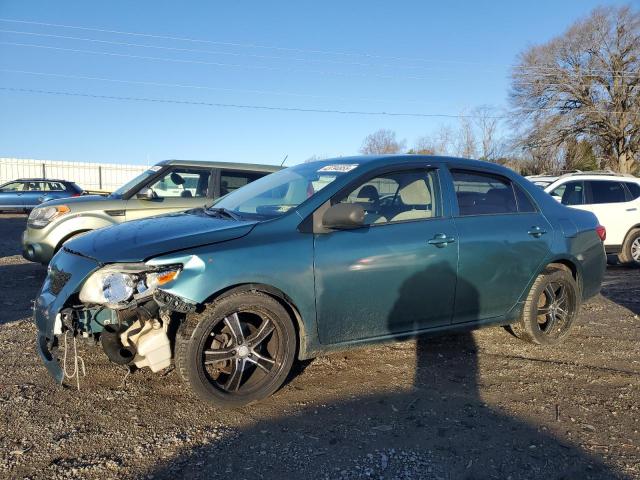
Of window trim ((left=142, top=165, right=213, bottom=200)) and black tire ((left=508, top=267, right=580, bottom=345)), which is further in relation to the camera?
window trim ((left=142, top=165, right=213, bottom=200))

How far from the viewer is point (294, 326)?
3703 mm

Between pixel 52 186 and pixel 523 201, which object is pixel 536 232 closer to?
pixel 523 201

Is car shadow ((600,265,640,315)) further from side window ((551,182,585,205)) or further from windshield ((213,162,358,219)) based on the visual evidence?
windshield ((213,162,358,219))

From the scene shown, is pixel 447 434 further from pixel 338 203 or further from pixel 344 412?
pixel 338 203

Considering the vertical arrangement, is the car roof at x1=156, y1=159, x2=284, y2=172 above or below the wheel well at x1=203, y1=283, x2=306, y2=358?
above

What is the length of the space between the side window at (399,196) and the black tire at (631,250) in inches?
307

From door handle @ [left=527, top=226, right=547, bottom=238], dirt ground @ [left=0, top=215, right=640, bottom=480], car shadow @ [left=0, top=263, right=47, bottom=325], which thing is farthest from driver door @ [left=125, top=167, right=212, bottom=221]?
door handle @ [left=527, top=226, right=547, bottom=238]

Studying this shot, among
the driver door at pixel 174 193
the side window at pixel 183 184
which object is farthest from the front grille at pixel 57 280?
the side window at pixel 183 184

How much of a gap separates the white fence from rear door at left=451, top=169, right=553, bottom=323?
32185 millimetres

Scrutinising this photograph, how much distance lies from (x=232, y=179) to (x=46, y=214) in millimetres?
2660

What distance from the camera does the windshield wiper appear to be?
410 centimetres

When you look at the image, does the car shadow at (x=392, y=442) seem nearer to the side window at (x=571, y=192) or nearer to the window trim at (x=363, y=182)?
the window trim at (x=363, y=182)

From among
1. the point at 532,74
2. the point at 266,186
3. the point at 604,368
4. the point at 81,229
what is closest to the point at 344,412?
the point at 266,186

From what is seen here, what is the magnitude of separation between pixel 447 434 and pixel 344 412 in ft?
2.24
